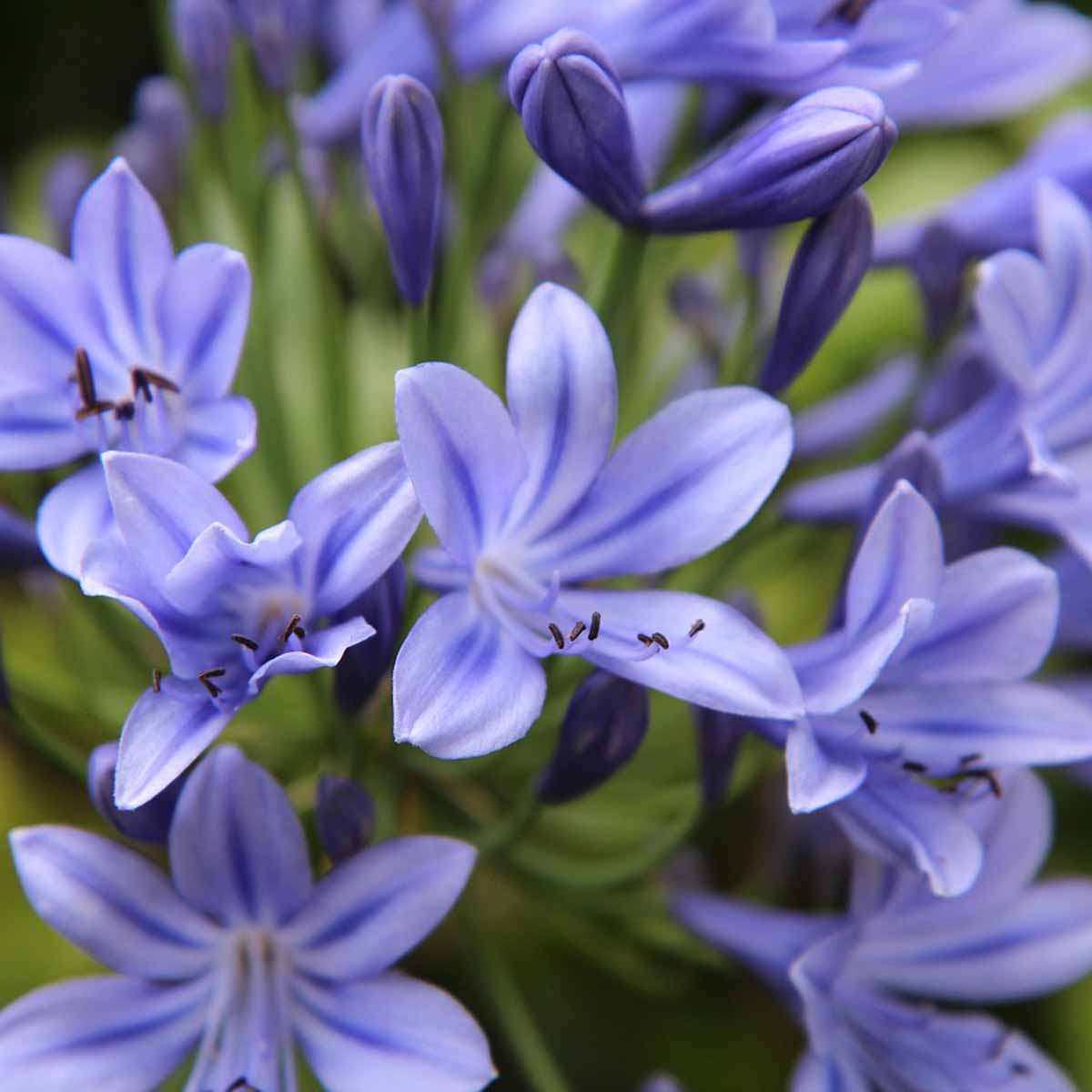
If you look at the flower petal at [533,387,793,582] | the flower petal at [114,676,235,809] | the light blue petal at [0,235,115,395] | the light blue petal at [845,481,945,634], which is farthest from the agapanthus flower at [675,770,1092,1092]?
the light blue petal at [0,235,115,395]

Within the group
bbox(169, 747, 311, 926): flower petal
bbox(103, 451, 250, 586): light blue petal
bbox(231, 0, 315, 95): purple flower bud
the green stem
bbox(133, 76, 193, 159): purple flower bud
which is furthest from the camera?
bbox(133, 76, 193, 159): purple flower bud

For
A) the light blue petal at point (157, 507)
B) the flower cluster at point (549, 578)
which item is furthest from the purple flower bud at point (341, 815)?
the light blue petal at point (157, 507)

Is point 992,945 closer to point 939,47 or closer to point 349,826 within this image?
point 349,826

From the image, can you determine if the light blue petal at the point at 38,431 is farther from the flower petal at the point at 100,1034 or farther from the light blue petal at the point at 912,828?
the light blue petal at the point at 912,828

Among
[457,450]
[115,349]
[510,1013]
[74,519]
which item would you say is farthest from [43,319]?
[510,1013]

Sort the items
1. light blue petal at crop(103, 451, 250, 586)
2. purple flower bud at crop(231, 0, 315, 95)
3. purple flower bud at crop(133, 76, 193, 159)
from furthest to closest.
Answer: purple flower bud at crop(133, 76, 193, 159), purple flower bud at crop(231, 0, 315, 95), light blue petal at crop(103, 451, 250, 586)

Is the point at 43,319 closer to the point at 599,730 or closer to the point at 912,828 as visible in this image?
the point at 599,730

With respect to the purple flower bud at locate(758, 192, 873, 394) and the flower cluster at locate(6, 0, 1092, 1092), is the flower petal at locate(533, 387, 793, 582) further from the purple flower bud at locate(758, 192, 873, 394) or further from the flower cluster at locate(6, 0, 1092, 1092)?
the purple flower bud at locate(758, 192, 873, 394)
